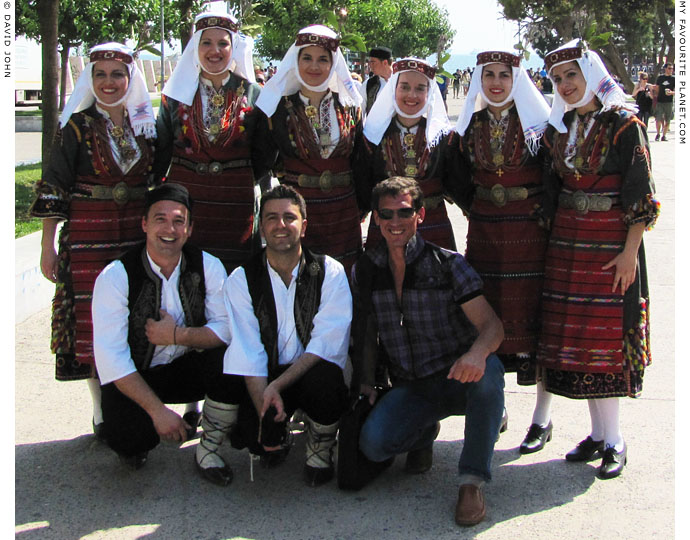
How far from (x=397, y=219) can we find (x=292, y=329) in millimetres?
674

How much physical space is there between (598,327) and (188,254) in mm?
1919

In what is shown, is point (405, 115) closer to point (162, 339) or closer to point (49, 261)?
point (162, 339)

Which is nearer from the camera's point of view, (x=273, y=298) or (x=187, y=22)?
(x=273, y=298)

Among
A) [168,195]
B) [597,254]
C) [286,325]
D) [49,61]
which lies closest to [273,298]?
[286,325]

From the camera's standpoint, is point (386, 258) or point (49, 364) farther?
point (49, 364)

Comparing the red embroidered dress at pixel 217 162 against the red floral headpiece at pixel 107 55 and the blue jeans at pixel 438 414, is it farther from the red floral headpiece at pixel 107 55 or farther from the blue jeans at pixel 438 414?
the blue jeans at pixel 438 414

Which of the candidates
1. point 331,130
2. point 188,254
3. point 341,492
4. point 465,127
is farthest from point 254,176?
point 341,492

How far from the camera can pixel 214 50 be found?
4.18 m

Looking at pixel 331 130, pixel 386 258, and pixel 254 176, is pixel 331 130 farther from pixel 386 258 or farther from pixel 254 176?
pixel 386 258

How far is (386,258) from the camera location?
11.7ft

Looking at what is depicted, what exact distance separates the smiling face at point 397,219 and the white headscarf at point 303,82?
102 cm

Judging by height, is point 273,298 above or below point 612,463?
above

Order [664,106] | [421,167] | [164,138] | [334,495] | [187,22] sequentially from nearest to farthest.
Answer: [334,495], [421,167], [164,138], [187,22], [664,106]

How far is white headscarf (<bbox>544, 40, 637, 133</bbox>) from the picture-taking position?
12.0ft
